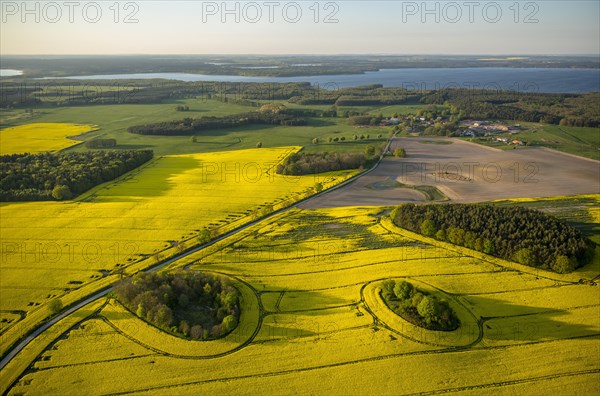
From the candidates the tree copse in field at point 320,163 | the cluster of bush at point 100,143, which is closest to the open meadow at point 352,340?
the tree copse in field at point 320,163

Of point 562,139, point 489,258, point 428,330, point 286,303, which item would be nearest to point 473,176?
point 489,258

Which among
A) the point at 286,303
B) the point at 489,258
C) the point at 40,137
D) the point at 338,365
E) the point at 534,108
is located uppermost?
the point at 534,108

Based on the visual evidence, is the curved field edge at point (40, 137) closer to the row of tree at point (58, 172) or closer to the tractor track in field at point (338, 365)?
the row of tree at point (58, 172)

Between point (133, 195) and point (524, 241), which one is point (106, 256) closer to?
point (133, 195)

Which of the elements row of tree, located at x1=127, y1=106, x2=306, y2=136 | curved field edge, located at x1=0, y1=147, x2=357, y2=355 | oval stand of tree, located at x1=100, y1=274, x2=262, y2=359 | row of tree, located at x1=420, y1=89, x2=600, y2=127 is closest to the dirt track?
curved field edge, located at x1=0, y1=147, x2=357, y2=355

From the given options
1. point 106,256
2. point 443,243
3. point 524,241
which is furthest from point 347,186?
point 106,256

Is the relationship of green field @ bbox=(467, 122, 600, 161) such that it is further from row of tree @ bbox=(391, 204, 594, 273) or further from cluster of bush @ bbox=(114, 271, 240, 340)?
cluster of bush @ bbox=(114, 271, 240, 340)

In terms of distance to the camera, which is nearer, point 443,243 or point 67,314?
point 67,314

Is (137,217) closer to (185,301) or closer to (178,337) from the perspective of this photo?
(185,301)
